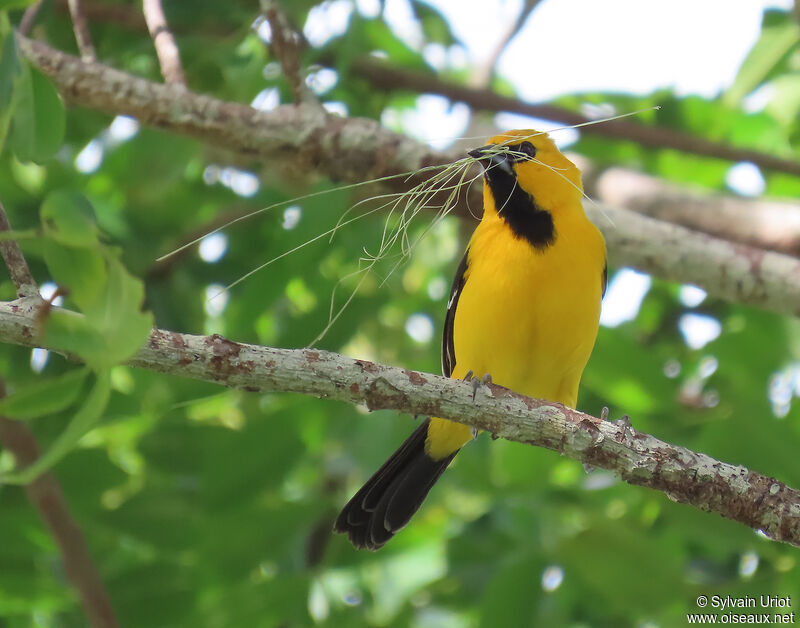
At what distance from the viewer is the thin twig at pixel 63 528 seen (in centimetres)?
361

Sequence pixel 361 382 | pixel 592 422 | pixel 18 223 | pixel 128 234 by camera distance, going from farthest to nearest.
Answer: pixel 128 234 < pixel 18 223 < pixel 592 422 < pixel 361 382

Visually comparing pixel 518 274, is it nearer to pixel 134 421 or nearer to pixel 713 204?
pixel 713 204

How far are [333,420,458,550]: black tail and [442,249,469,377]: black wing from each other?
0.44 metres

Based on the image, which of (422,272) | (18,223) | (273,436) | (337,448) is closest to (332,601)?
(273,436)

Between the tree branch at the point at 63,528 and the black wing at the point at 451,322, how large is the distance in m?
1.90

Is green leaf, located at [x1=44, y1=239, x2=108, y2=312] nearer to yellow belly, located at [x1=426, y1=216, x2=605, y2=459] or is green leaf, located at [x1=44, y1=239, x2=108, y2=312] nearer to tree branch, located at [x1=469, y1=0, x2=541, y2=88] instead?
yellow belly, located at [x1=426, y1=216, x2=605, y2=459]

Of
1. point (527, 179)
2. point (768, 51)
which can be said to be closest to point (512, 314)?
point (527, 179)

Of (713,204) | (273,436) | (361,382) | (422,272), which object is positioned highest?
(361,382)

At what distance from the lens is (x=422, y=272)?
24.3ft

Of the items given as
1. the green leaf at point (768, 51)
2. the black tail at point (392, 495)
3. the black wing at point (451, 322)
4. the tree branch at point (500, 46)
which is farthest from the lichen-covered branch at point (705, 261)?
the tree branch at point (500, 46)

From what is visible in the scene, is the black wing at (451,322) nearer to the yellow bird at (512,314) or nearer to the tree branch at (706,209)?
the yellow bird at (512,314)

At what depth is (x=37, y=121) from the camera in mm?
2195

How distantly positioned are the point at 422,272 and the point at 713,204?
9.23 feet

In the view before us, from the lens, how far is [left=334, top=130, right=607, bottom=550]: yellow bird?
409cm
